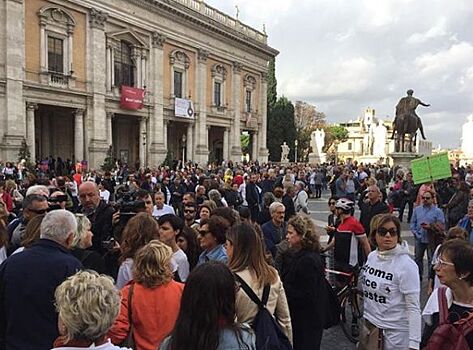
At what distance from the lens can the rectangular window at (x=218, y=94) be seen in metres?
43.9

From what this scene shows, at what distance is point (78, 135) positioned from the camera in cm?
3053

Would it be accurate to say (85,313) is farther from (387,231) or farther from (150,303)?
(387,231)

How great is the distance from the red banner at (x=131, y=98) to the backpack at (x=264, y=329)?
3209cm

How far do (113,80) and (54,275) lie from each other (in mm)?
32142

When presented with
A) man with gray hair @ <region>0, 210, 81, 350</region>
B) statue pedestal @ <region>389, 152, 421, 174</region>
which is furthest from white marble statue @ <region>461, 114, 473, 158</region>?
man with gray hair @ <region>0, 210, 81, 350</region>

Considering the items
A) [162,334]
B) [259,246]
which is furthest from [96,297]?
[259,246]

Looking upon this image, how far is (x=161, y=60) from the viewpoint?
120 ft

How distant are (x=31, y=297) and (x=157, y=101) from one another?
34.5 metres

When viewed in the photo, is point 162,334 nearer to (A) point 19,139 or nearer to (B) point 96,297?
(B) point 96,297

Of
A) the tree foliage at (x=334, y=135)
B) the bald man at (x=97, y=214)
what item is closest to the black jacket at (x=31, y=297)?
the bald man at (x=97, y=214)

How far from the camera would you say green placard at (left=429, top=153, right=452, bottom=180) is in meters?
9.98

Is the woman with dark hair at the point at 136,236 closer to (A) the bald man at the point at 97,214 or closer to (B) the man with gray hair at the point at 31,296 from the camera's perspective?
(B) the man with gray hair at the point at 31,296

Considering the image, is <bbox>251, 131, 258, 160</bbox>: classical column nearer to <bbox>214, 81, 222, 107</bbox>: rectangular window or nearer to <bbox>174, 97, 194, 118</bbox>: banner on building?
<bbox>214, 81, 222, 107</bbox>: rectangular window

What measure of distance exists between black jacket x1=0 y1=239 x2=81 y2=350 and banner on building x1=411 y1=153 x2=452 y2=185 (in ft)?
29.0
